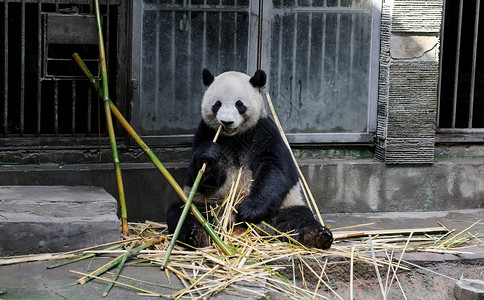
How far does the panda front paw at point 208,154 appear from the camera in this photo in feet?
16.2

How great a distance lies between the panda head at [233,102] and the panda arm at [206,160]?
0.31ft

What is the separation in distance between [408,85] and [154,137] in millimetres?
2329

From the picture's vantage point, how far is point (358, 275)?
4.87m

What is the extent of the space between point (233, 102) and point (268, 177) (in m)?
0.61

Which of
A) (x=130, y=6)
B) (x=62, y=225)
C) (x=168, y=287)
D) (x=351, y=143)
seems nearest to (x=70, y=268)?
(x=62, y=225)

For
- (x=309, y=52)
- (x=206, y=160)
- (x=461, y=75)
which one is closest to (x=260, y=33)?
(x=309, y=52)

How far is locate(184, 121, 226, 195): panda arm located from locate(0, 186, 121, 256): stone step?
25.4 inches

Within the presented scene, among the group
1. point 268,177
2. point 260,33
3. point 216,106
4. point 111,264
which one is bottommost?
point 111,264

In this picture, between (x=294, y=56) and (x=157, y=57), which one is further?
(x=294, y=56)

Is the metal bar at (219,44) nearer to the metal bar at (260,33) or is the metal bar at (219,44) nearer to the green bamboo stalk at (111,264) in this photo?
the metal bar at (260,33)

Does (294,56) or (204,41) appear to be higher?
(204,41)

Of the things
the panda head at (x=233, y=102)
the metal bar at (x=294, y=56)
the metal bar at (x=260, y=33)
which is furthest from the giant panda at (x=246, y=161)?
the metal bar at (x=294, y=56)

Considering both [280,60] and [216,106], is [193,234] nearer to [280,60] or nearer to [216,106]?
[216,106]

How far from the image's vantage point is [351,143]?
21.5ft
